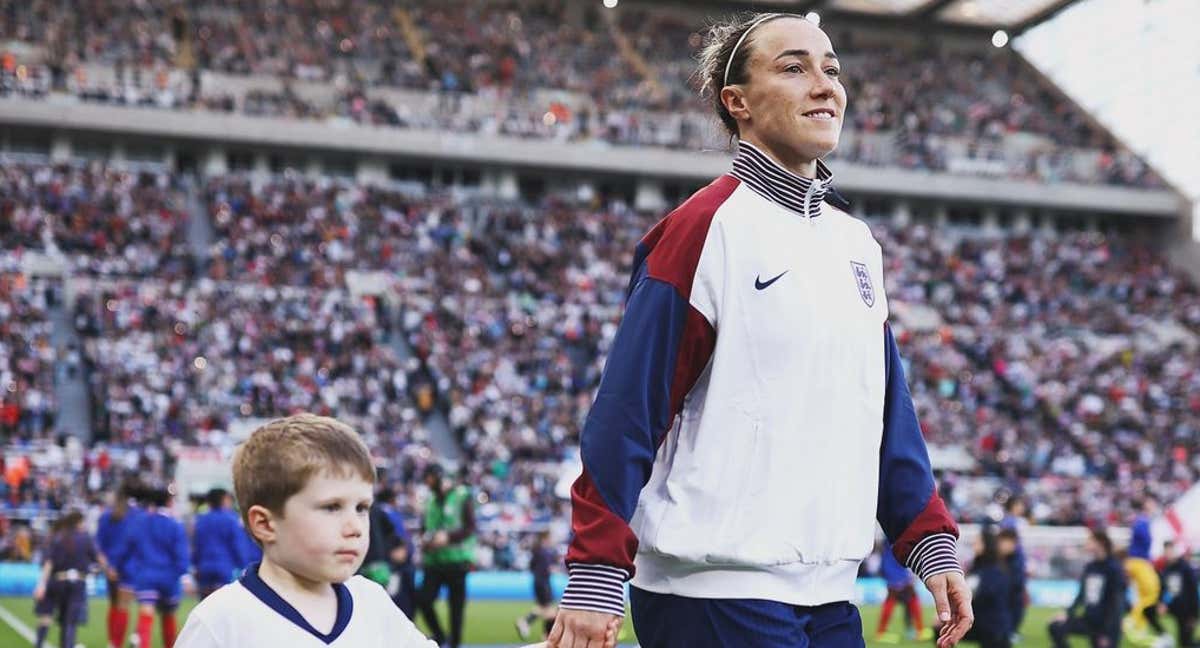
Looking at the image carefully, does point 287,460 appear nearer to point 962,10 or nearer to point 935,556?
point 935,556

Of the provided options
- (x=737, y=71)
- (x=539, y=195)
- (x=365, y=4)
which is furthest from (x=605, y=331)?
(x=737, y=71)

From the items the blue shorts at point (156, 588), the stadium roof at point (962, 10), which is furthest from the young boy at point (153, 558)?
the stadium roof at point (962, 10)

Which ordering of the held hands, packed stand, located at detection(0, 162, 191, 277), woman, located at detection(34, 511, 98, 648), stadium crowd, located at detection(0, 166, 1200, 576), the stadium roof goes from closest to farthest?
the held hands
woman, located at detection(34, 511, 98, 648)
stadium crowd, located at detection(0, 166, 1200, 576)
packed stand, located at detection(0, 162, 191, 277)
the stadium roof

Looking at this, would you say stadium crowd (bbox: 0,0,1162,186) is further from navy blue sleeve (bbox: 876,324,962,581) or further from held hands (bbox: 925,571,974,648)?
held hands (bbox: 925,571,974,648)

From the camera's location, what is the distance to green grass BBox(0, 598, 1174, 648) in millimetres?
16438

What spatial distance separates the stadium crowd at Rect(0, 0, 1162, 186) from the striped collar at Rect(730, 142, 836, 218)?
138ft

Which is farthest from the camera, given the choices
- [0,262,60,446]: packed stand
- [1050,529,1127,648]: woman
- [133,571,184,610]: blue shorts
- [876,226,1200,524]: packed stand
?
[876,226,1200,524]: packed stand

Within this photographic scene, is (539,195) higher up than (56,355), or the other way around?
(539,195)

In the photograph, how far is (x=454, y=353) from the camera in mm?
36594

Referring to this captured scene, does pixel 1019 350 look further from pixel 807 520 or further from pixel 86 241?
pixel 807 520

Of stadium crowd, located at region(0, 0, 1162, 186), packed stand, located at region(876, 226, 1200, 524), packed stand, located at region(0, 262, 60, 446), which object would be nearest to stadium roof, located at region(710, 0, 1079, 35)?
stadium crowd, located at region(0, 0, 1162, 186)

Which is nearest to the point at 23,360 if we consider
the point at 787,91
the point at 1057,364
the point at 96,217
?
the point at 96,217

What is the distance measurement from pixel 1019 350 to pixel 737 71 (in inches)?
1619

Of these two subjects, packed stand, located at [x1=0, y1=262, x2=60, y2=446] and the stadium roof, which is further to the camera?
the stadium roof
